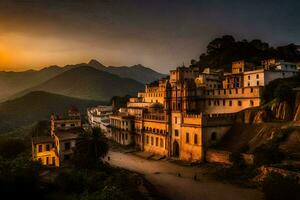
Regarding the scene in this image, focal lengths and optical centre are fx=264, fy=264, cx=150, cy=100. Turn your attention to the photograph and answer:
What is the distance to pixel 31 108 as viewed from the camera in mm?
164875

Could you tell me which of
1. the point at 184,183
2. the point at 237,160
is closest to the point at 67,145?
the point at 184,183

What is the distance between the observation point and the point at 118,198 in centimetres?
→ 2175

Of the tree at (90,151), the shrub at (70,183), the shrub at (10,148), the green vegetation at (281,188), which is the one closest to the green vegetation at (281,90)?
the green vegetation at (281,188)

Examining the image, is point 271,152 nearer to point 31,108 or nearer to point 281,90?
point 281,90

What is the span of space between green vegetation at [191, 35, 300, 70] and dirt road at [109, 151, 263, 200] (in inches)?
2308

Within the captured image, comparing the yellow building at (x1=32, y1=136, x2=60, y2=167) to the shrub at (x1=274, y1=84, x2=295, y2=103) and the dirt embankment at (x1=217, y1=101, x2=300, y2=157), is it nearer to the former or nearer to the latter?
the dirt embankment at (x1=217, y1=101, x2=300, y2=157)

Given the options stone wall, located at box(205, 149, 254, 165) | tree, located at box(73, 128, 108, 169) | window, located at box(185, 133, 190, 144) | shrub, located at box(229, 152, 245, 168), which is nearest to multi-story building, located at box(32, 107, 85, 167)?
tree, located at box(73, 128, 108, 169)

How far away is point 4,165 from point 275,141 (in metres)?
37.1

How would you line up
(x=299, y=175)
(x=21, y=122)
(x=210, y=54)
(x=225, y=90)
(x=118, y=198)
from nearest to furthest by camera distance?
(x=118, y=198)
(x=299, y=175)
(x=225, y=90)
(x=210, y=54)
(x=21, y=122)

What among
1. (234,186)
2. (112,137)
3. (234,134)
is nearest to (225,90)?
(234,134)

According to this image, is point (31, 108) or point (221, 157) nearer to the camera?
point (221, 157)

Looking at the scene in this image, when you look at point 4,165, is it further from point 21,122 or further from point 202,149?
point 21,122

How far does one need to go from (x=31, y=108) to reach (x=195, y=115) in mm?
141536

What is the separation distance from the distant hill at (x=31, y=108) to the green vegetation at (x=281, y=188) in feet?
424
